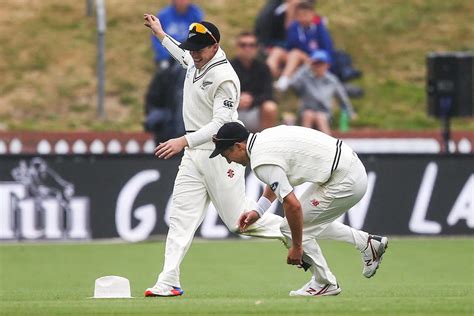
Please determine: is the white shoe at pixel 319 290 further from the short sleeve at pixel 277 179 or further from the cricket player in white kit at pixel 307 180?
the short sleeve at pixel 277 179

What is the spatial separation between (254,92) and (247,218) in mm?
8423

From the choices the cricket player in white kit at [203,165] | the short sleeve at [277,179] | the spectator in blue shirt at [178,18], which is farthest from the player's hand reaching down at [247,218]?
the spectator in blue shirt at [178,18]

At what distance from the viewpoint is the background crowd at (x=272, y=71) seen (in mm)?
19250

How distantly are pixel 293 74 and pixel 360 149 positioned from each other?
1.60m

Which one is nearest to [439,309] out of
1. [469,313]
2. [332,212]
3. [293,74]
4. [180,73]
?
[469,313]

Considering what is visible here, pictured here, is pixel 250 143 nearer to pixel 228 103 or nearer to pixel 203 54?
pixel 228 103

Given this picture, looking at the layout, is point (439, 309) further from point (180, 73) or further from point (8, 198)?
point (180, 73)

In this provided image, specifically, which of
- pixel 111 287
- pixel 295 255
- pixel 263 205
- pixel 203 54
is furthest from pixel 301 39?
pixel 295 255

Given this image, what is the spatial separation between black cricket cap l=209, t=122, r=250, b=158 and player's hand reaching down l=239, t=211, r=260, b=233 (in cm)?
92

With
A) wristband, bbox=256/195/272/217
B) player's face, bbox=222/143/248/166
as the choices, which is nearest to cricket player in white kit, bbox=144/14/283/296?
wristband, bbox=256/195/272/217

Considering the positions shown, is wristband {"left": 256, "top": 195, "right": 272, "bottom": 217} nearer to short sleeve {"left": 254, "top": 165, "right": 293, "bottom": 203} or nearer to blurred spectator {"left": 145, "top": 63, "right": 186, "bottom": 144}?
short sleeve {"left": 254, "top": 165, "right": 293, "bottom": 203}

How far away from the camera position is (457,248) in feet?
54.1

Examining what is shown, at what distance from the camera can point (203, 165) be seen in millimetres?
11406

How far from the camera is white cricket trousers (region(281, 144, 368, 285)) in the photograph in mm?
10734
